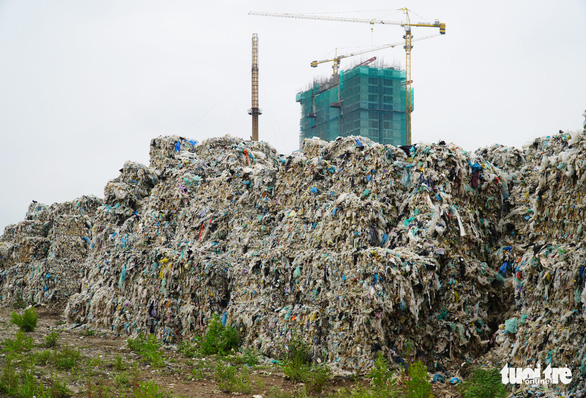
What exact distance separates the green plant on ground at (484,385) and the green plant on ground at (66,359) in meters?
5.45

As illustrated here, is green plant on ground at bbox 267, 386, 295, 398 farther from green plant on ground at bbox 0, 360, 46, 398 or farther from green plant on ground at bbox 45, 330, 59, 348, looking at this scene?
green plant on ground at bbox 45, 330, 59, 348

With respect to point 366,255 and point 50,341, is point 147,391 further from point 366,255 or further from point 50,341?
point 50,341

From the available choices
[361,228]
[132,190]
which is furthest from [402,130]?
[361,228]

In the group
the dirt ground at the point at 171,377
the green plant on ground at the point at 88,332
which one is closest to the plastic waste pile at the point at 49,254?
the green plant on ground at the point at 88,332

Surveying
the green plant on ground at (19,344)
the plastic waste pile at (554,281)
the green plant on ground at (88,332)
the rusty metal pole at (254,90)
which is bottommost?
the green plant on ground at (88,332)

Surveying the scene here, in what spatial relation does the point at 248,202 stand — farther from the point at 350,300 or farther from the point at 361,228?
the point at 350,300

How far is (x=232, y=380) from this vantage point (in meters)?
6.73

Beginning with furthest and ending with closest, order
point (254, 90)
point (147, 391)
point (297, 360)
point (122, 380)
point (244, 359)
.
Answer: point (254, 90)
point (244, 359)
point (297, 360)
point (122, 380)
point (147, 391)

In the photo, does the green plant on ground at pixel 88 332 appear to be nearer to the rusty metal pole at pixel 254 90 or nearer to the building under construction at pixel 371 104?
the rusty metal pole at pixel 254 90

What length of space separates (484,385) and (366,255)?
2295 millimetres

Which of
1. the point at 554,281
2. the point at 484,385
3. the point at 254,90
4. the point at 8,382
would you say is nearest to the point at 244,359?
the point at 8,382

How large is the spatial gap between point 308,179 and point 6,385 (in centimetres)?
587

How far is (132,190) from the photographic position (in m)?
13.9

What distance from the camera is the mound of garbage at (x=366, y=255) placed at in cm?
657
